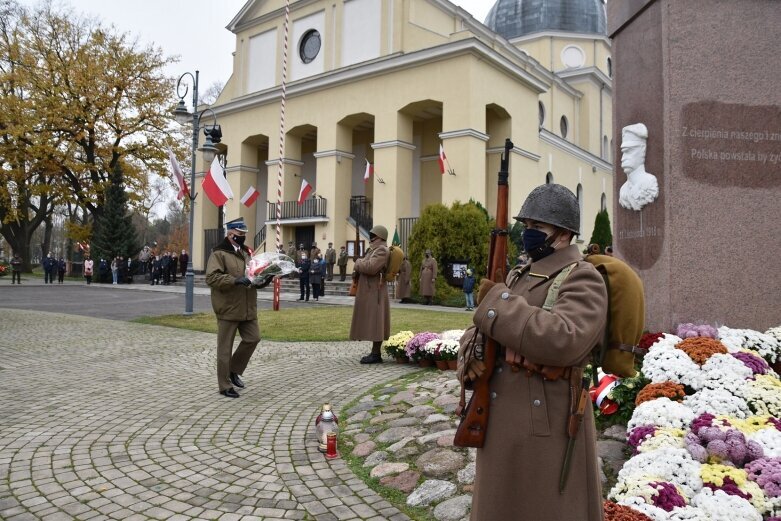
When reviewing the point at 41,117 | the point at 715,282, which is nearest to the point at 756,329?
the point at 715,282

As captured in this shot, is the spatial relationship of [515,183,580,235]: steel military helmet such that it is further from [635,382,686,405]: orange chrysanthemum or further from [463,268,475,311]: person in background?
[463,268,475,311]: person in background

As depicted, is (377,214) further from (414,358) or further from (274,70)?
(414,358)

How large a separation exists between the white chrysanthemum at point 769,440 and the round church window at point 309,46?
29538 millimetres

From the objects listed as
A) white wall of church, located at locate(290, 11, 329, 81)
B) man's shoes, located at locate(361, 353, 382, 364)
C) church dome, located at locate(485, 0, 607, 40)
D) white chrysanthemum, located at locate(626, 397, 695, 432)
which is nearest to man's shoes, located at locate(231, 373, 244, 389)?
man's shoes, located at locate(361, 353, 382, 364)

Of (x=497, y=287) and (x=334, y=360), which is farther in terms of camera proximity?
(x=334, y=360)

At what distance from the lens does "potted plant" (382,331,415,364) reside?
827 cm

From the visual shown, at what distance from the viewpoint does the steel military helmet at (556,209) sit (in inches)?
89.1

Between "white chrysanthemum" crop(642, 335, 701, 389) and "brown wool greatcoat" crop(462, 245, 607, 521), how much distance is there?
2.67 meters

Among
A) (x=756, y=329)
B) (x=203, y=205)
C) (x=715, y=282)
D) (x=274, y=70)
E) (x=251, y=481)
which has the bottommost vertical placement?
(x=251, y=481)

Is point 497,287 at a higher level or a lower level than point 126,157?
lower

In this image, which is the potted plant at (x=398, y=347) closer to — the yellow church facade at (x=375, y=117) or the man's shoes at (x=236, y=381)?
the man's shoes at (x=236, y=381)

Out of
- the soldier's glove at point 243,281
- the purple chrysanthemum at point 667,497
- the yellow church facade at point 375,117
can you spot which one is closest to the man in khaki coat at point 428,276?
the yellow church facade at point 375,117

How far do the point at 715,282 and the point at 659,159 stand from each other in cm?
142

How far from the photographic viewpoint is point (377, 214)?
2555 cm
